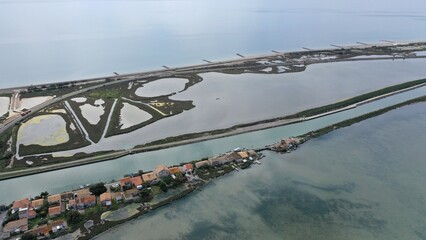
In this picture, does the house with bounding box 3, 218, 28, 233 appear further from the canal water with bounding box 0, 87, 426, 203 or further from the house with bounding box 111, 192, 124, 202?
the house with bounding box 111, 192, 124, 202

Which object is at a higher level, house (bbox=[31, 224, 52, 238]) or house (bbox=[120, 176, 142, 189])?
house (bbox=[120, 176, 142, 189])

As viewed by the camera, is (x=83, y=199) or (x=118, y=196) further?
(x=118, y=196)

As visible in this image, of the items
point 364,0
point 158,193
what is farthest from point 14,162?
point 364,0

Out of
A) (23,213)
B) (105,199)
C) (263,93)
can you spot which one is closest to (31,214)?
(23,213)

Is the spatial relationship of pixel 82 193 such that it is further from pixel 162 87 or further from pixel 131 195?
pixel 162 87

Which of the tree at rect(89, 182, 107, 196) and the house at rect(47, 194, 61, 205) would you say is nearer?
the house at rect(47, 194, 61, 205)

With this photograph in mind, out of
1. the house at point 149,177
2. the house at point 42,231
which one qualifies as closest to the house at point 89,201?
the house at point 42,231

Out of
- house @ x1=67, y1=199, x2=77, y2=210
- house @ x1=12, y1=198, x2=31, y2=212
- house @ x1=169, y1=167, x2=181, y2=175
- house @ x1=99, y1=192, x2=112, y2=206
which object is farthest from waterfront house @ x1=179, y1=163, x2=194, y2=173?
house @ x1=12, y1=198, x2=31, y2=212
